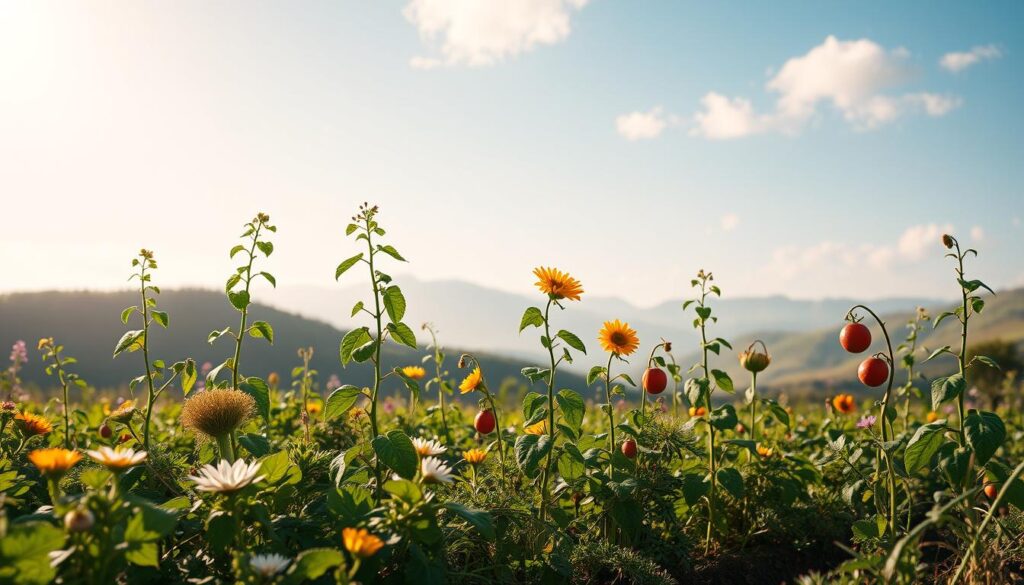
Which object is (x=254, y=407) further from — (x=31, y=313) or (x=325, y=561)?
(x=31, y=313)

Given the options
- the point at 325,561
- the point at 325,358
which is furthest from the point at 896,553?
the point at 325,358

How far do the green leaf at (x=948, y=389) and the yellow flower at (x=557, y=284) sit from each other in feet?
Answer: 4.51

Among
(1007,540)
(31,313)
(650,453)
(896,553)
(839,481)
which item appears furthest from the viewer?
(31,313)

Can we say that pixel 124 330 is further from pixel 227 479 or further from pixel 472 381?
pixel 227 479

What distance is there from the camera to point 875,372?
268cm

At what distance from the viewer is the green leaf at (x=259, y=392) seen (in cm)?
256

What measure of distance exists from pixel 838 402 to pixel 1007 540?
5.14 ft

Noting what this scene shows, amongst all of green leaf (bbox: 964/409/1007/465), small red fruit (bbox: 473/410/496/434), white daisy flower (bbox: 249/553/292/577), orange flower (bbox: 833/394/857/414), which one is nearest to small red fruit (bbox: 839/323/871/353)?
green leaf (bbox: 964/409/1007/465)

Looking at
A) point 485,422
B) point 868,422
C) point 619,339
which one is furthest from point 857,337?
point 485,422

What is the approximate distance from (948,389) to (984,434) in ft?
0.73

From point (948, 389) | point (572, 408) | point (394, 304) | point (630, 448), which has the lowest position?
point (630, 448)

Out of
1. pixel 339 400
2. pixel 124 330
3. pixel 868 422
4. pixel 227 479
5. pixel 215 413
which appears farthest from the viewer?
pixel 124 330

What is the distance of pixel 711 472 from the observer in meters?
3.03

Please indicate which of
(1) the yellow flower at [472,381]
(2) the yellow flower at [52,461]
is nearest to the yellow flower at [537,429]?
(1) the yellow flower at [472,381]
